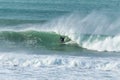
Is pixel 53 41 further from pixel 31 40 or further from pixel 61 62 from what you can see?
pixel 61 62

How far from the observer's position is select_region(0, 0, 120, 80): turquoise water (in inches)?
750

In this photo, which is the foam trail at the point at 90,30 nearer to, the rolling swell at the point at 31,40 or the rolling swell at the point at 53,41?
the rolling swell at the point at 53,41

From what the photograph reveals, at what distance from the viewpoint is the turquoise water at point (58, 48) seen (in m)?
19.1

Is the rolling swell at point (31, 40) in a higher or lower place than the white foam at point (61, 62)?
higher

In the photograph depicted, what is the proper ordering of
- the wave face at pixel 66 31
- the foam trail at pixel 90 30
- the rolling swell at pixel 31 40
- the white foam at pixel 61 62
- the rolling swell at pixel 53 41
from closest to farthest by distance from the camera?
1. the white foam at pixel 61 62
2. the rolling swell at pixel 53 41
3. the foam trail at pixel 90 30
4. the rolling swell at pixel 31 40
5. the wave face at pixel 66 31

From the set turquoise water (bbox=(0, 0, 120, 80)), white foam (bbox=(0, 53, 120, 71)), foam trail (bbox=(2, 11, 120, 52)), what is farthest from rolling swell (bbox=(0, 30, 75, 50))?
white foam (bbox=(0, 53, 120, 71))

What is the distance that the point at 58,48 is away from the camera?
25.3 m

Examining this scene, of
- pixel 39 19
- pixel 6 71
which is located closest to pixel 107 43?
pixel 6 71

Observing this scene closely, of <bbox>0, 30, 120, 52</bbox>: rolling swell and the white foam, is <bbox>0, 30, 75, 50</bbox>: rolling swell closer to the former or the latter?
<bbox>0, 30, 120, 52</bbox>: rolling swell

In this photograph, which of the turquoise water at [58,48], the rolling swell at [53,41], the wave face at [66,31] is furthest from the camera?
the wave face at [66,31]

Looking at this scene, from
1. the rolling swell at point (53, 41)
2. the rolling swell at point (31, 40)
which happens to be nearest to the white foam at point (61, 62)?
the rolling swell at point (53, 41)

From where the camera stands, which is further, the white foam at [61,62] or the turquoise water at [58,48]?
the white foam at [61,62]

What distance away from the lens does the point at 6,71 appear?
63.0 feet

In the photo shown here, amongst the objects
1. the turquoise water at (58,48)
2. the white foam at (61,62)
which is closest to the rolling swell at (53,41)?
the turquoise water at (58,48)
